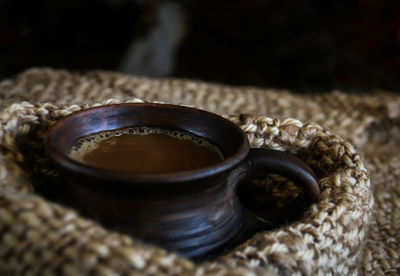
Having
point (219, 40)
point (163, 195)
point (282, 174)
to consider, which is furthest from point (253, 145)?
point (219, 40)

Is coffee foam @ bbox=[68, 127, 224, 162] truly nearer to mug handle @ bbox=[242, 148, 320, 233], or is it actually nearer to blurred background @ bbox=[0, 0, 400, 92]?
mug handle @ bbox=[242, 148, 320, 233]

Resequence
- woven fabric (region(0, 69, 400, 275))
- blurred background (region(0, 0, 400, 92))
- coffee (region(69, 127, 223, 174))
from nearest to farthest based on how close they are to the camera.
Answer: woven fabric (region(0, 69, 400, 275))
coffee (region(69, 127, 223, 174))
blurred background (region(0, 0, 400, 92))

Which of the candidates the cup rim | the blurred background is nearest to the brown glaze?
Answer: the cup rim

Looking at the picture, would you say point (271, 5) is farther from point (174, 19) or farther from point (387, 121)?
point (387, 121)

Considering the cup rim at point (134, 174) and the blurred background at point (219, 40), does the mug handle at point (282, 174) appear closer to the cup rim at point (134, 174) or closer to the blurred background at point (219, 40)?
the cup rim at point (134, 174)

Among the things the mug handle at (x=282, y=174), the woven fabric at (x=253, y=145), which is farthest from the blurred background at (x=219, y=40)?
the mug handle at (x=282, y=174)

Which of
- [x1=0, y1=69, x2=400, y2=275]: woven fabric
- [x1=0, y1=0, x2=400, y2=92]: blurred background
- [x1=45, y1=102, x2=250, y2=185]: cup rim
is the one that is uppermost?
[x1=45, y1=102, x2=250, y2=185]: cup rim
